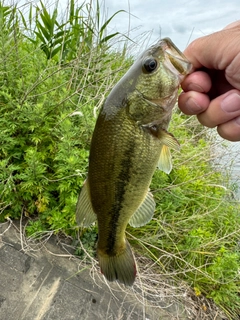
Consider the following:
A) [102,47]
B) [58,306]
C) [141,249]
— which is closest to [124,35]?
[102,47]

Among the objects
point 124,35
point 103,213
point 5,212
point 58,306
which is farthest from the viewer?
point 124,35

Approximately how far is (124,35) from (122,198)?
2.92 metres

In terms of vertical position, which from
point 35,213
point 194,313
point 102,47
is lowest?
point 194,313

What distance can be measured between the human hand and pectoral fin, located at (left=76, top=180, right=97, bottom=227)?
66 centimetres

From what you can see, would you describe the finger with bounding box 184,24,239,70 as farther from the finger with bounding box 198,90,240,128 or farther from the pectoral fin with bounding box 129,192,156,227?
the pectoral fin with bounding box 129,192,156,227

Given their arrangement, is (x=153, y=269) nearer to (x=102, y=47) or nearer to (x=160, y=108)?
(x=160, y=108)

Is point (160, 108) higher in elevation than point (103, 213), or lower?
higher

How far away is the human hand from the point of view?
1.47 meters

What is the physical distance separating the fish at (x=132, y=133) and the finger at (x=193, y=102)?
0.21 metres

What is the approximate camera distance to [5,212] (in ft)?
8.63

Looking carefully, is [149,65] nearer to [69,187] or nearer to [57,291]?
[69,187]

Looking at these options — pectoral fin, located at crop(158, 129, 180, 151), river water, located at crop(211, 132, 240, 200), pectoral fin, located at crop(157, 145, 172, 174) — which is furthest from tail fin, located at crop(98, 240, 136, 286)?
river water, located at crop(211, 132, 240, 200)

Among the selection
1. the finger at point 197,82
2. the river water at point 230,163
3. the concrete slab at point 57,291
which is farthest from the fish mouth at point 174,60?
the river water at point 230,163

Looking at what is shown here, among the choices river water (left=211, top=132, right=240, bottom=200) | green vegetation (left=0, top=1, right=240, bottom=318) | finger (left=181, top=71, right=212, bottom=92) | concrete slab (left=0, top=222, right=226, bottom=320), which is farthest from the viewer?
river water (left=211, top=132, right=240, bottom=200)
